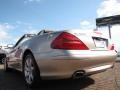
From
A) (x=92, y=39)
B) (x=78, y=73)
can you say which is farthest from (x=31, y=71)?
(x=92, y=39)

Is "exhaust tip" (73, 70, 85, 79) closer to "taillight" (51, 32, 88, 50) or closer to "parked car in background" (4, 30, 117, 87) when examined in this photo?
"parked car in background" (4, 30, 117, 87)

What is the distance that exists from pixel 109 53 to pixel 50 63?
1.44m

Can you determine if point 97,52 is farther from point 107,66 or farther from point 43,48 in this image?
point 43,48

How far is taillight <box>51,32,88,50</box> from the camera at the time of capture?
4699 mm

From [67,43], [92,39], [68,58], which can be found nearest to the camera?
[68,58]

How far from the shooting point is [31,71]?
18.2ft

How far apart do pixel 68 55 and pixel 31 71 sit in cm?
136

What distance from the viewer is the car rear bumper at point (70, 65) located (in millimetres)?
4562

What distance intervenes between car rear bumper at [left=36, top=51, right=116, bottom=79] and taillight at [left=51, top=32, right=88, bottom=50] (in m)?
0.19

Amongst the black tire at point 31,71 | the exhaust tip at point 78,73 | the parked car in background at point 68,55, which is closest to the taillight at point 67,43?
the parked car in background at point 68,55

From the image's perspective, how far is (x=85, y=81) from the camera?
613 centimetres

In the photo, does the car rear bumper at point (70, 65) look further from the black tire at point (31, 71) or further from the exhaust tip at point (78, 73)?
the black tire at point (31, 71)

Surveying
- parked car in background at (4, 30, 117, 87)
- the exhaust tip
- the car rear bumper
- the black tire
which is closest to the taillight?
parked car in background at (4, 30, 117, 87)

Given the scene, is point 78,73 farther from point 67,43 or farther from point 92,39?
point 92,39
